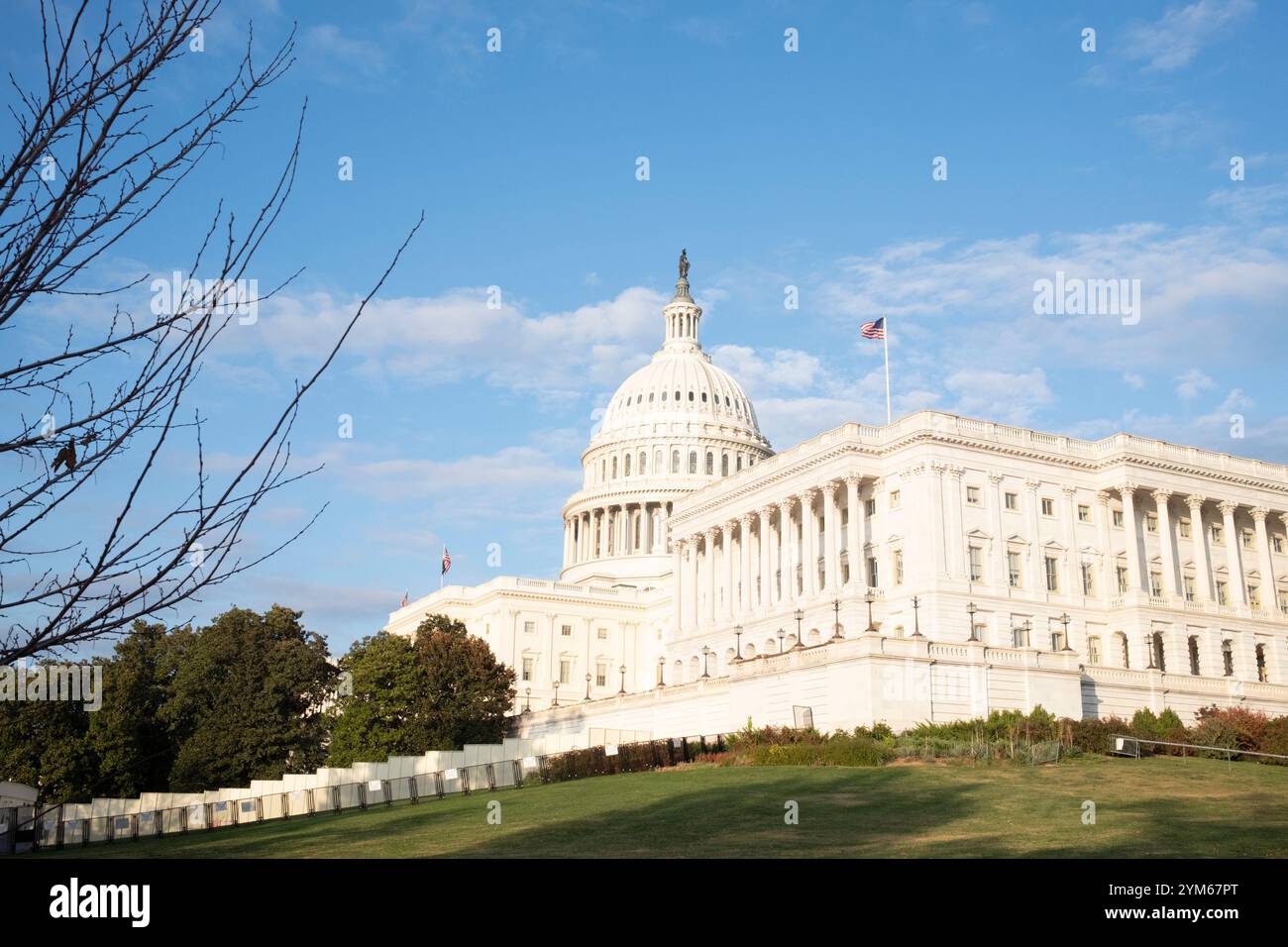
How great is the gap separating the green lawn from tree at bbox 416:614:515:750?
98.1ft

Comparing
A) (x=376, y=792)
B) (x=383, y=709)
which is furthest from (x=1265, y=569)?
(x=376, y=792)

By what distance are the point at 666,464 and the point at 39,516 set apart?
14357 cm

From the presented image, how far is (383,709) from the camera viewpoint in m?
81.4

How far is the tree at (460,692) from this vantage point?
81500 millimetres

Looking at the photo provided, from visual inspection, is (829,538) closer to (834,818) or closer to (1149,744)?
(1149,744)

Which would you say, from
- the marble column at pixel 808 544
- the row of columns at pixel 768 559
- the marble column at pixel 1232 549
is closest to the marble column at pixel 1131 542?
the marble column at pixel 1232 549

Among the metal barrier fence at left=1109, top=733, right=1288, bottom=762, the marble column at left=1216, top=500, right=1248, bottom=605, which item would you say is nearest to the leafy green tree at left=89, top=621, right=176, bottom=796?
the metal barrier fence at left=1109, top=733, right=1288, bottom=762

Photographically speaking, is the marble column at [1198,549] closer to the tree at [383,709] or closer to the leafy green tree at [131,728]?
the tree at [383,709]

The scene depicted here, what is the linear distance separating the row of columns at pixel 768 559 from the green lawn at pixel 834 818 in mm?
36968

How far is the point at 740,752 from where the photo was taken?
53.6 m

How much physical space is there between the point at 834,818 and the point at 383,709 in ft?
176

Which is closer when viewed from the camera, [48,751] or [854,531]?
[48,751]

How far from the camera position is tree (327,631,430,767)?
80000mm

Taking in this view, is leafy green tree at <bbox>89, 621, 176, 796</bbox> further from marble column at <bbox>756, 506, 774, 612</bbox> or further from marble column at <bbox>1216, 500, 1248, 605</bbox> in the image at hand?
marble column at <bbox>1216, 500, 1248, 605</bbox>
